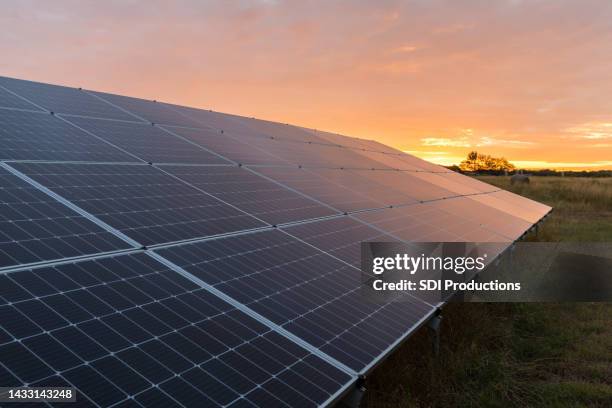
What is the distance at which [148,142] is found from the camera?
1088 cm

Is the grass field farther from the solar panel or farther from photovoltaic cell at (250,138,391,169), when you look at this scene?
photovoltaic cell at (250,138,391,169)

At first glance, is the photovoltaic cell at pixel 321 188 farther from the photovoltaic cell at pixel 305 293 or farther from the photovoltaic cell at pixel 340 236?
the photovoltaic cell at pixel 305 293

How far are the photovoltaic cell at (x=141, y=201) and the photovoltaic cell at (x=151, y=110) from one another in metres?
5.44

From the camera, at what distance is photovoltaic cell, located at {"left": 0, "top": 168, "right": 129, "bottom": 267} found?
5066mm

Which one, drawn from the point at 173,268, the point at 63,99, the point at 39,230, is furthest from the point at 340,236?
the point at 63,99

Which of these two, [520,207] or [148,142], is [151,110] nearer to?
[148,142]

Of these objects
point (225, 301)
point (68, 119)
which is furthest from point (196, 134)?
point (225, 301)

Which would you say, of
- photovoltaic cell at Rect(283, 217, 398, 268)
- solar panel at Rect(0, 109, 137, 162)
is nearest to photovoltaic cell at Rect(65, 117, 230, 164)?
solar panel at Rect(0, 109, 137, 162)

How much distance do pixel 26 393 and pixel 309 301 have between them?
343 centimetres

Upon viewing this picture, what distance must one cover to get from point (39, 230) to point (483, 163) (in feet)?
467

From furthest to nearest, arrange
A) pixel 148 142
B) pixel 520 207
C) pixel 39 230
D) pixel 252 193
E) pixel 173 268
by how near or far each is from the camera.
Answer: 1. pixel 520 207
2. pixel 148 142
3. pixel 252 193
4. pixel 173 268
5. pixel 39 230

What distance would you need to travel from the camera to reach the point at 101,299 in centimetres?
468

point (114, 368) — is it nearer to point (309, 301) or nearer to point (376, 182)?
point (309, 301)

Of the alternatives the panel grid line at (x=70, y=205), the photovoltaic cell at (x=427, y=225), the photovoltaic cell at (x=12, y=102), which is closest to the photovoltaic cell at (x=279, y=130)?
the photovoltaic cell at (x=427, y=225)
